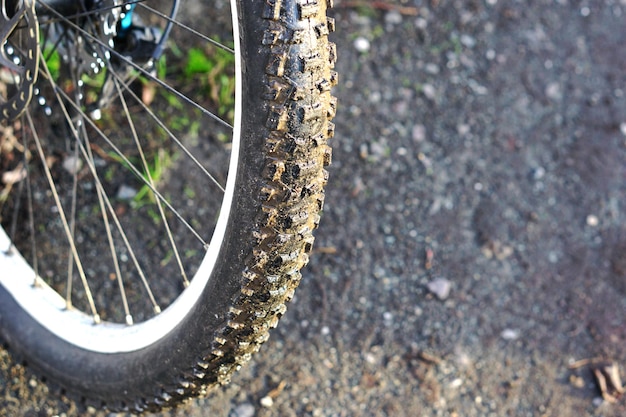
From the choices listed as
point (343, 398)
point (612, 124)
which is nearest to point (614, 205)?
point (612, 124)

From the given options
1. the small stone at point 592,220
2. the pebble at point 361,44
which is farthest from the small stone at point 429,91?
the small stone at point 592,220

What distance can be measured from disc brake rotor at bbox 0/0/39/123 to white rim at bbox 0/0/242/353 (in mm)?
426

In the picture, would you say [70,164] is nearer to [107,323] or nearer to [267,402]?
[107,323]

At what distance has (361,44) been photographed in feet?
9.50

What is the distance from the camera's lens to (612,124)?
9.29ft

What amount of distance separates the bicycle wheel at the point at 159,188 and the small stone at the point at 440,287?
73cm

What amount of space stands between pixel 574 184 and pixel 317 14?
1716 mm

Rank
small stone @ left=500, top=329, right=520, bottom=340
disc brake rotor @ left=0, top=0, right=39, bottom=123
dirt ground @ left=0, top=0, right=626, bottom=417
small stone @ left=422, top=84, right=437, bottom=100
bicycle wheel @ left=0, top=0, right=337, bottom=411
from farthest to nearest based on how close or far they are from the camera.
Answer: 1. small stone @ left=422, top=84, right=437, bottom=100
2. small stone @ left=500, top=329, right=520, bottom=340
3. dirt ground @ left=0, top=0, right=626, bottom=417
4. disc brake rotor @ left=0, top=0, right=39, bottom=123
5. bicycle wheel @ left=0, top=0, right=337, bottom=411

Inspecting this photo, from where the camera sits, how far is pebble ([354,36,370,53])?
289 cm

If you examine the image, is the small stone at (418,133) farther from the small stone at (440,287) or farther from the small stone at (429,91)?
the small stone at (440,287)

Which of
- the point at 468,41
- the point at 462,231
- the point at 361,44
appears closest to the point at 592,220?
the point at 462,231

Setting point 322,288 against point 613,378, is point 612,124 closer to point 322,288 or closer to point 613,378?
point 613,378

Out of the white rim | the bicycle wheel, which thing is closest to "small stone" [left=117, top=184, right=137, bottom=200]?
the bicycle wheel

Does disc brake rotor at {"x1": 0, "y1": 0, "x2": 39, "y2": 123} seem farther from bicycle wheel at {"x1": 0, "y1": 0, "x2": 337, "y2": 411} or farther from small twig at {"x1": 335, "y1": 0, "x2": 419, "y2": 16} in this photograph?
small twig at {"x1": 335, "y1": 0, "x2": 419, "y2": 16}
